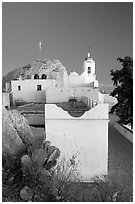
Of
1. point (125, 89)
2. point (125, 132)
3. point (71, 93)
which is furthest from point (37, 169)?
point (71, 93)

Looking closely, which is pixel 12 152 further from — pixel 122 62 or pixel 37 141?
pixel 122 62

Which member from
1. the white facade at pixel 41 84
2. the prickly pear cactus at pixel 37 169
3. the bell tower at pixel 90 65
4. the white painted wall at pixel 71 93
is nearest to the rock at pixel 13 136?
the prickly pear cactus at pixel 37 169

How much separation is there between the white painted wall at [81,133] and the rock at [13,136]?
671 millimetres

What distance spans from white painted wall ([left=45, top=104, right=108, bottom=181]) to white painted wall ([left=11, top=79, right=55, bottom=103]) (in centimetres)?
1084

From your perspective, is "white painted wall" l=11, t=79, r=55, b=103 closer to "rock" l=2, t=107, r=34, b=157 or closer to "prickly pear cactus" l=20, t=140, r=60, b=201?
"rock" l=2, t=107, r=34, b=157

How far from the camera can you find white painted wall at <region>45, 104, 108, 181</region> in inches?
192

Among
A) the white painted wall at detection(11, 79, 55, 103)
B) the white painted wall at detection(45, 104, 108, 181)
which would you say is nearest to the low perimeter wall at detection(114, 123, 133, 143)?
the white painted wall at detection(45, 104, 108, 181)

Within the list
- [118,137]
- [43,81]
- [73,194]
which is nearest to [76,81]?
[43,81]

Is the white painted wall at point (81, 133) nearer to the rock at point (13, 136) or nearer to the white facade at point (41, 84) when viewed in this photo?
the rock at point (13, 136)

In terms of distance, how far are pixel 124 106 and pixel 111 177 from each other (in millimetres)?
2980

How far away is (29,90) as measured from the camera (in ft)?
52.3

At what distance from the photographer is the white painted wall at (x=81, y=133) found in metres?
4.88

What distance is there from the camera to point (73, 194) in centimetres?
398

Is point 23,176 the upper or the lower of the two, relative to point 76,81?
lower
